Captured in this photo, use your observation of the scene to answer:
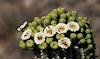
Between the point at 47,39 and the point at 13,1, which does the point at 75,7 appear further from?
the point at 47,39

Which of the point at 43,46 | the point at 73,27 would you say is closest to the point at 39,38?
the point at 43,46

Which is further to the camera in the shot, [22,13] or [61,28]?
[22,13]

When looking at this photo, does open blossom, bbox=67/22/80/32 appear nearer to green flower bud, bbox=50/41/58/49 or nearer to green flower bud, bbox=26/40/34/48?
green flower bud, bbox=50/41/58/49

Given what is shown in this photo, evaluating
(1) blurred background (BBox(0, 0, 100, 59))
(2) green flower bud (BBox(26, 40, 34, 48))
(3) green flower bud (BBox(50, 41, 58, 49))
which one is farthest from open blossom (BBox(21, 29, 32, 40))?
(1) blurred background (BBox(0, 0, 100, 59))

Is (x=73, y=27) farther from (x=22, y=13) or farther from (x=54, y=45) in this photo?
(x=22, y=13)

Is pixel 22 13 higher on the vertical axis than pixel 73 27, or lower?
higher

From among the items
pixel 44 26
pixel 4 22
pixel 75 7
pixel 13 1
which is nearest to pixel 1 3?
pixel 13 1
